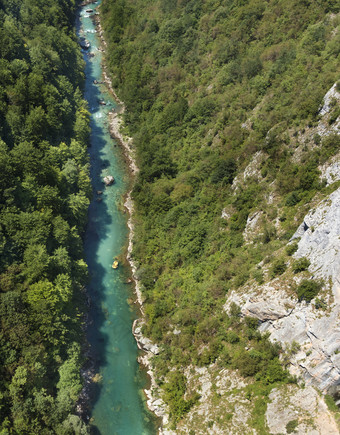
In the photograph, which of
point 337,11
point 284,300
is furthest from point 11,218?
point 337,11

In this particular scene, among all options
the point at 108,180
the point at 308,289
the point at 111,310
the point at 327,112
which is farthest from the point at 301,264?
Result: the point at 108,180

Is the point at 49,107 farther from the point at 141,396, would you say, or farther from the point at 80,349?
the point at 141,396

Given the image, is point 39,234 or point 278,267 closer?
point 278,267

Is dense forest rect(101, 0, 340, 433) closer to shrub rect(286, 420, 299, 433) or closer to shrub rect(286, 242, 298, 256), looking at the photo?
shrub rect(286, 242, 298, 256)

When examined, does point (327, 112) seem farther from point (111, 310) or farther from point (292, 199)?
point (111, 310)

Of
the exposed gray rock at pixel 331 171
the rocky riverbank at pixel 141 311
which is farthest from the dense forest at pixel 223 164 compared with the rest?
the rocky riverbank at pixel 141 311

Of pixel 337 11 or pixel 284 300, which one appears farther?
pixel 337 11
